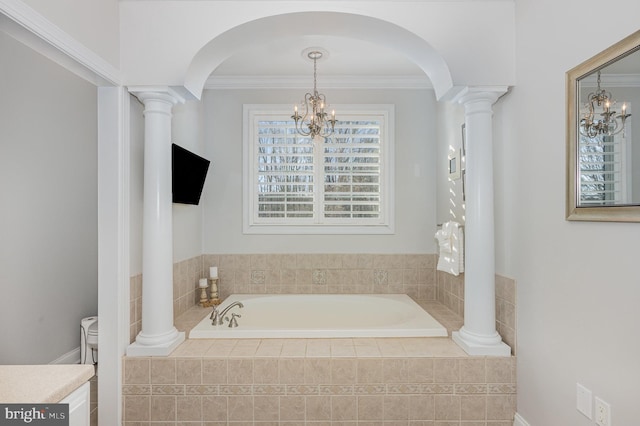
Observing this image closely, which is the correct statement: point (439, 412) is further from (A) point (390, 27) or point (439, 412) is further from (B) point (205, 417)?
(A) point (390, 27)

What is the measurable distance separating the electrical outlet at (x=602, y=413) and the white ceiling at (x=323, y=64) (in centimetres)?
258

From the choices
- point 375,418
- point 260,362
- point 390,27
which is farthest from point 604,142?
point 260,362

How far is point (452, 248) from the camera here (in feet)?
8.96

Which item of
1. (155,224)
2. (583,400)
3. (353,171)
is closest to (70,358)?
(155,224)

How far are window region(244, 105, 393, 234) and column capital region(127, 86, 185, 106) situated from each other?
4.20ft

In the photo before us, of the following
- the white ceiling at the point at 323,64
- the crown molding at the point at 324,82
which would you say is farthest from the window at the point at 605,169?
the crown molding at the point at 324,82

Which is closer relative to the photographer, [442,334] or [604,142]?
[604,142]

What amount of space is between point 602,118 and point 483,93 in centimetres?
77

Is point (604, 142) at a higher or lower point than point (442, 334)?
higher

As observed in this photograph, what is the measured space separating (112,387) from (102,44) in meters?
2.00

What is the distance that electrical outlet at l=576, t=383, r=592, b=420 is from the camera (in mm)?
1498

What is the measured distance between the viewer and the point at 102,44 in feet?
6.30

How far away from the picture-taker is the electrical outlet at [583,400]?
1.50 metres

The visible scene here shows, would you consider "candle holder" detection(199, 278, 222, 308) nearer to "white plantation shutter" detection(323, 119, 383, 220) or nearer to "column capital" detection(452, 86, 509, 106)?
"white plantation shutter" detection(323, 119, 383, 220)
